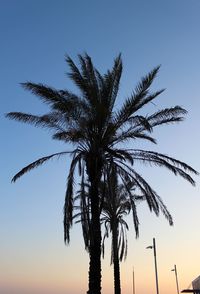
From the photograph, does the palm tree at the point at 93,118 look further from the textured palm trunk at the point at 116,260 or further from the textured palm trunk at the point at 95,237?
the textured palm trunk at the point at 116,260

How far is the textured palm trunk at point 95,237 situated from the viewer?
18.1 m

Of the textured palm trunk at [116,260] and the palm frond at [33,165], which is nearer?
the palm frond at [33,165]

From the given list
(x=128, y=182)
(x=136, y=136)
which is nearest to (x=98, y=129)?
(x=136, y=136)

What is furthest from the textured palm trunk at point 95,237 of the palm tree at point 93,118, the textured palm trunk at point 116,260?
the textured palm trunk at point 116,260

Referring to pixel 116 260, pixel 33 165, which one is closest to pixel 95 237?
pixel 33 165

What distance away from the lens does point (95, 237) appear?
18719 millimetres

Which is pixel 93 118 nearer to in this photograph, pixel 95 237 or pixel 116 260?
pixel 95 237

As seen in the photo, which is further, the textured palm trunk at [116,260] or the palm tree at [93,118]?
the textured palm trunk at [116,260]

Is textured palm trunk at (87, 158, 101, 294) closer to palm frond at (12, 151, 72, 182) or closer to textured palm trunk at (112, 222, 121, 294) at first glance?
palm frond at (12, 151, 72, 182)

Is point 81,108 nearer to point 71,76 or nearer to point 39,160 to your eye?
point 71,76

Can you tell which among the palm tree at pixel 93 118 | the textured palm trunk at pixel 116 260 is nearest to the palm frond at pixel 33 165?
the palm tree at pixel 93 118

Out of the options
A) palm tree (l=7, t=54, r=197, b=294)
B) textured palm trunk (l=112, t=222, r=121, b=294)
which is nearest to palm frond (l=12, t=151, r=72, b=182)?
palm tree (l=7, t=54, r=197, b=294)

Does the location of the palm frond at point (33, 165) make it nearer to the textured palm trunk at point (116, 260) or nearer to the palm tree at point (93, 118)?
the palm tree at point (93, 118)

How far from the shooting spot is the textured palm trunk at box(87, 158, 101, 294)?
18.1 metres
